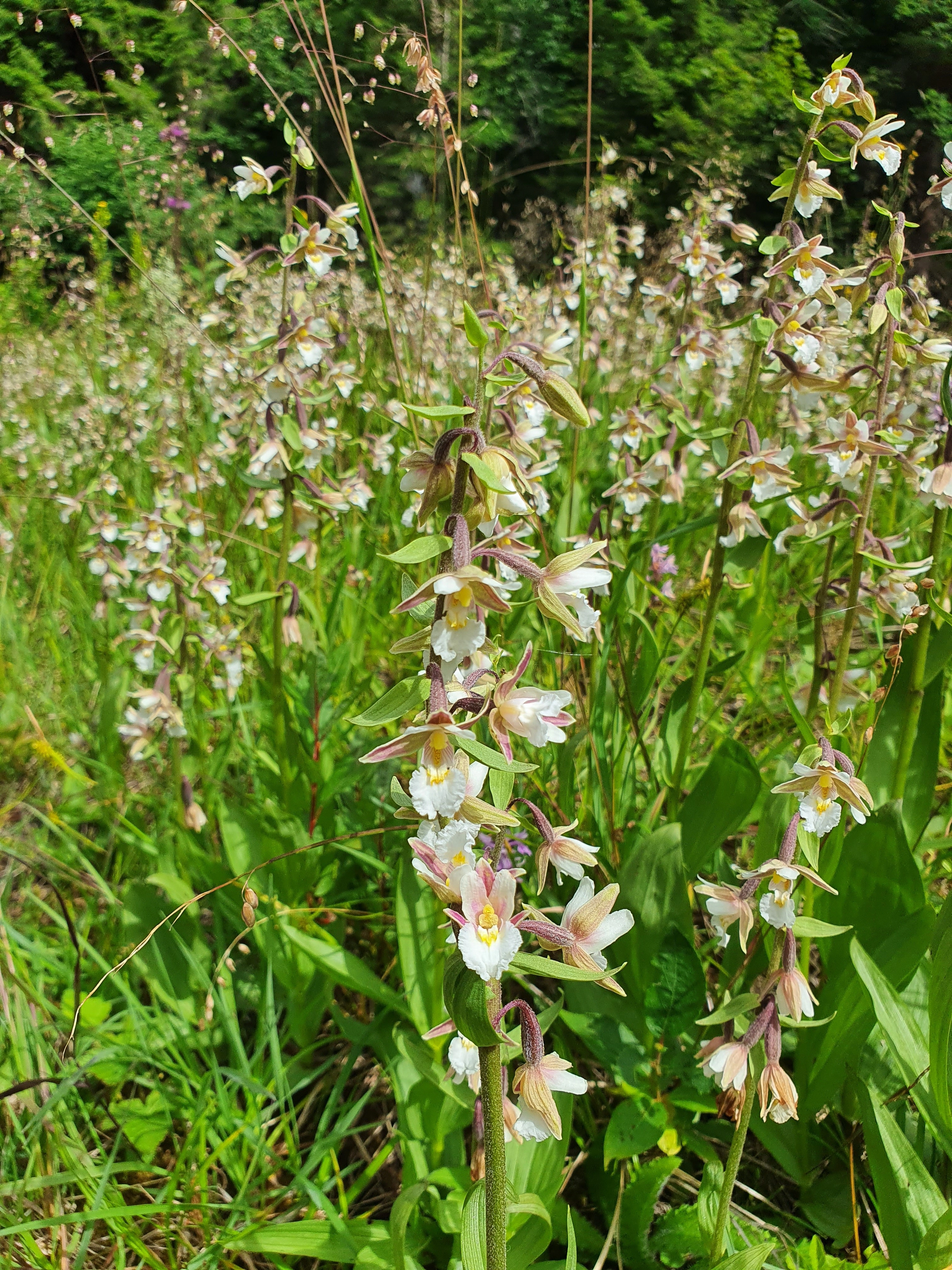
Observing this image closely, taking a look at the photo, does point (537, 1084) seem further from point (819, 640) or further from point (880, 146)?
point (880, 146)

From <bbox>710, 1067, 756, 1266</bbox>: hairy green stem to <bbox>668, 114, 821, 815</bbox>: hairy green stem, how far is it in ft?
2.52

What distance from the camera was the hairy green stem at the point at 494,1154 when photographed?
3.20ft

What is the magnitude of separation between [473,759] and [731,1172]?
0.80m

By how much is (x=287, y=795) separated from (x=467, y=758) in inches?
54.0

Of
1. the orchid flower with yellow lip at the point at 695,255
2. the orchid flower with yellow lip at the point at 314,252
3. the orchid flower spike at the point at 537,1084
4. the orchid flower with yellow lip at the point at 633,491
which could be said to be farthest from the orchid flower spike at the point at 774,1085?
the orchid flower with yellow lip at the point at 695,255

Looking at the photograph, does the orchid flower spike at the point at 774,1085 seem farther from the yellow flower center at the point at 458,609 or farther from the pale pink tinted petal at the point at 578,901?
the yellow flower center at the point at 458,609

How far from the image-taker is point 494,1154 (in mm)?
988

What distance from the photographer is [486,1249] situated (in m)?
1.08

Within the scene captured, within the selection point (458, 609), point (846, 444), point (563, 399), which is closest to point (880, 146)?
point (846, 444)

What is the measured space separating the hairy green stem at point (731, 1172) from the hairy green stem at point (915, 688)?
2.74ft

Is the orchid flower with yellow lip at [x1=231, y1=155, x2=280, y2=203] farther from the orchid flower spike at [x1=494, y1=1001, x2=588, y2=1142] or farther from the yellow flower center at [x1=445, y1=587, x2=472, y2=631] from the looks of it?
the orchid flower spike at [x1=494, y1=1001, x2=588, y2=1142]

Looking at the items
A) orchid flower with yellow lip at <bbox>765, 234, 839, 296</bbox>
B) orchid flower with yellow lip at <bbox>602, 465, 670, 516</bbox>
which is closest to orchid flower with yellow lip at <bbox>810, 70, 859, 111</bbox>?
orchid flower with yellow lip at <bbox>765, 234, 839, 296</bbox>

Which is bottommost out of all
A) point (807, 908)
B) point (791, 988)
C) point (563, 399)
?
point (807, 908)

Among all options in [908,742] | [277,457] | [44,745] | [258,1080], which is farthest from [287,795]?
[908,742]
